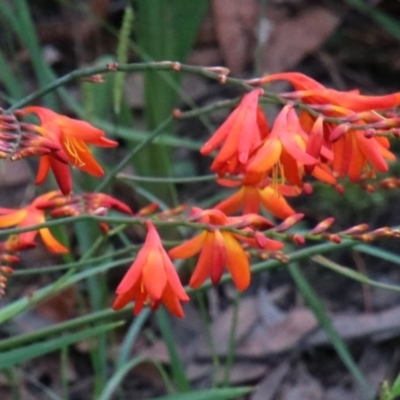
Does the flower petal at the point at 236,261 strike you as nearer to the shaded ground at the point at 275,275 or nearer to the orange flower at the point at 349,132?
the orange flower at the point at 349,132

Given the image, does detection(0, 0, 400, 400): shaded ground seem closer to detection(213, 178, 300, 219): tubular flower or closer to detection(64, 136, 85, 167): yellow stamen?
detection(213, 178, 300, 219): tubular flower

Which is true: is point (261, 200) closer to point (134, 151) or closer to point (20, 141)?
point (134, 151)

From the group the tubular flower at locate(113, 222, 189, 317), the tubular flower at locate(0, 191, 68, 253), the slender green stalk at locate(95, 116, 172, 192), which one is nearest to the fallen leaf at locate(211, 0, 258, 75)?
the slender green stalk at locate(95, 116, 172, 192)

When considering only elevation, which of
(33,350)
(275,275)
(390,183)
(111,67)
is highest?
(111,67)

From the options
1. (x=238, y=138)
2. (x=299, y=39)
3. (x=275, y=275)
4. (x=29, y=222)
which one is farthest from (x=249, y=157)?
(x=299, y=39)

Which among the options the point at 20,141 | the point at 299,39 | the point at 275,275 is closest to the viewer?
the point at 20,141

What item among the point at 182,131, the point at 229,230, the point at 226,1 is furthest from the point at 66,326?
the point at 226,1

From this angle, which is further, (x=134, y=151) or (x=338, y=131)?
(x=134, y=151)
